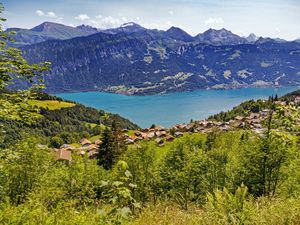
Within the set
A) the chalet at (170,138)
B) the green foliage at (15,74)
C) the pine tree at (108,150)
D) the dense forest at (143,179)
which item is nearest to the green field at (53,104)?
the chalet at (170,138)

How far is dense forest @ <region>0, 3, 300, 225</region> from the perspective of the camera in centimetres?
627

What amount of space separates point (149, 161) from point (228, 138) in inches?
1492

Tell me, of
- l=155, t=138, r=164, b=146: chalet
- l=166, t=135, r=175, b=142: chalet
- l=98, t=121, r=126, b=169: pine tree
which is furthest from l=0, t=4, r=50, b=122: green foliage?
l=166, t=135, r=175, b=142: chalet

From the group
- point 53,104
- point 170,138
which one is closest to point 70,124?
point 53,104

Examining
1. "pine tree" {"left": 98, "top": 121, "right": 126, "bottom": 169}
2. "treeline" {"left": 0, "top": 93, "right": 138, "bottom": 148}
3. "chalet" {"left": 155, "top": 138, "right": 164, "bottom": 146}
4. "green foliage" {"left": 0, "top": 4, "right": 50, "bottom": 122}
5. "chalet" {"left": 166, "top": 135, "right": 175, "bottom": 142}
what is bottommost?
"treeline" {"left": 0, "top": 93, "right": 138, "bottom": 148}

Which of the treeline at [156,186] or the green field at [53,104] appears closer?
the treeline at [156,186]

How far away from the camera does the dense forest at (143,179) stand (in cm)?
627

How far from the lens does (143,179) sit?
38.2 metres

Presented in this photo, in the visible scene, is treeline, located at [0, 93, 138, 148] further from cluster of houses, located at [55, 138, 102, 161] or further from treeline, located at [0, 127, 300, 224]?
treeline, located at [0, 127, 300, 224]

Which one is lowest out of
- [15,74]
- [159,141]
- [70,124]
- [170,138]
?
[70,124]

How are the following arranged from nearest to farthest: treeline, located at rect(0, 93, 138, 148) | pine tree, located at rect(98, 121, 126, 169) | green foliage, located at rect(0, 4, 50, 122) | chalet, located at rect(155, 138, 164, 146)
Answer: green foliage, located at rect(0, 4, 50, 122), pine tree, located at rect(98, 121, 126, 169), chalet, located at rect(155, 138, 164, 146), treeline, located at rect(0, 93, 138, 148)

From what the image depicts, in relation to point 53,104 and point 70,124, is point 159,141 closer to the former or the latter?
point 70,124

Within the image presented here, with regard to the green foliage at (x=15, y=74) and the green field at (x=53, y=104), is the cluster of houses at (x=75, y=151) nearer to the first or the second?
the green foliage at (x=15, y=74)

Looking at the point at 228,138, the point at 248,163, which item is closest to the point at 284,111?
the point at 248,163
